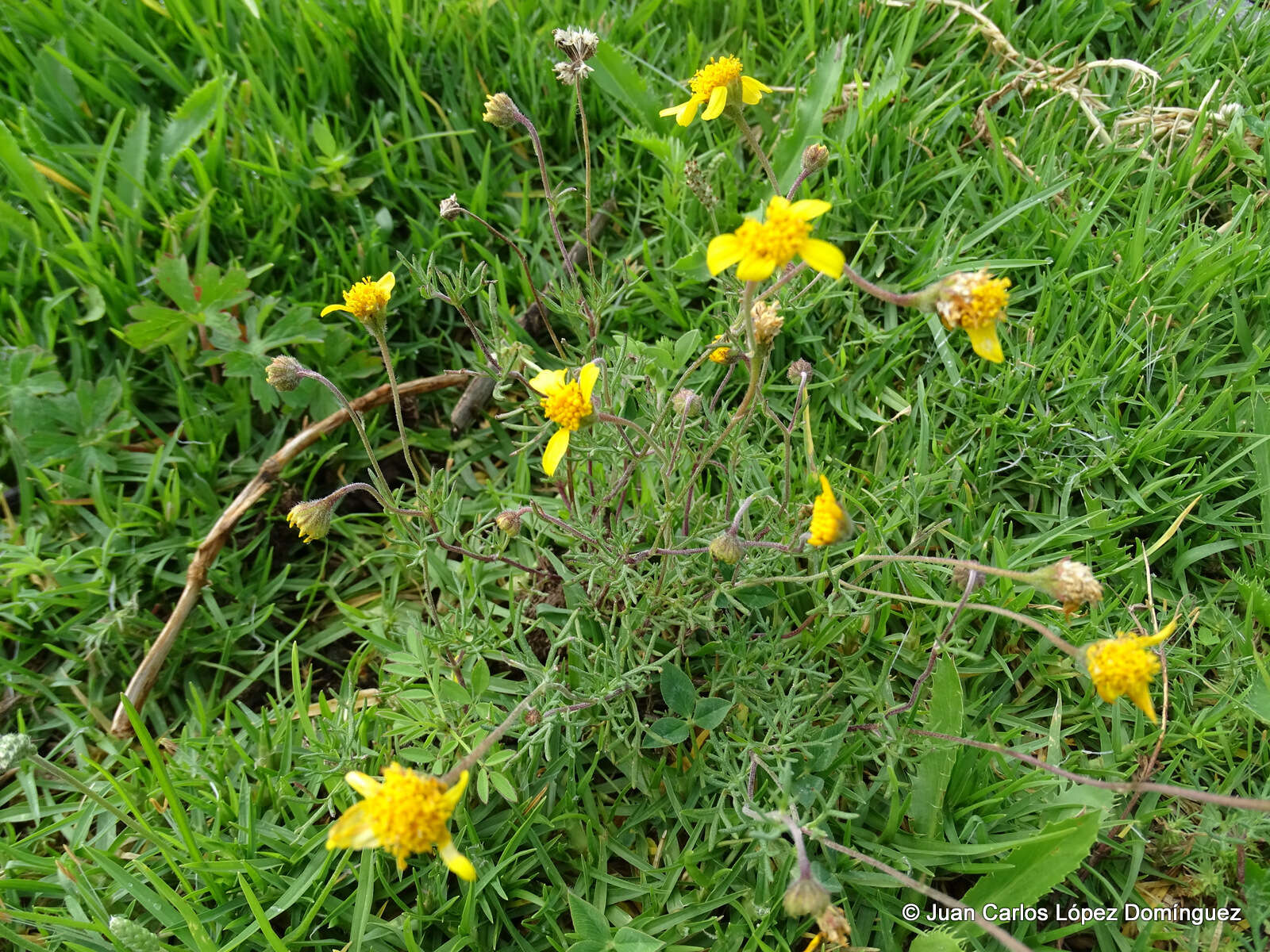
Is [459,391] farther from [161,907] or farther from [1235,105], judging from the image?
[1235,105]

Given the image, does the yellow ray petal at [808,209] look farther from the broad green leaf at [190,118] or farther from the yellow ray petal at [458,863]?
the broad green leaf at [190,118]

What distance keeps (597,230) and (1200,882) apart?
2.61 m

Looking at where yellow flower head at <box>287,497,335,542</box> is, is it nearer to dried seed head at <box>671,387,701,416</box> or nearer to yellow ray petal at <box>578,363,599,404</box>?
yellow ray petal at <box>578,363,599,404</box>

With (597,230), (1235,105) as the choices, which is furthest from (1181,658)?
(597,230)

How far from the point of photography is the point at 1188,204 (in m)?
2.80

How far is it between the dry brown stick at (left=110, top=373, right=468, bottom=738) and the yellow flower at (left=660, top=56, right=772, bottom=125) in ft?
3.27

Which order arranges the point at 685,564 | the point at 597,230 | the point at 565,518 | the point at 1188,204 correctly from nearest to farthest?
the point at 685,564 → the point at 565,518 → the point at 1188,204 → the point at 597,230

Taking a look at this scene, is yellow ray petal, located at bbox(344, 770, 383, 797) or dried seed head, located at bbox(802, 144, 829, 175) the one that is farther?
dried seed head, located at bbox(802, 144, 829, 175)

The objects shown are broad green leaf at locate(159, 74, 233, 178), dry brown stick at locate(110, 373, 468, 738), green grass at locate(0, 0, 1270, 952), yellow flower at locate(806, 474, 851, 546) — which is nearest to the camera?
yellow flower at locate(806, 474, 851, 546)

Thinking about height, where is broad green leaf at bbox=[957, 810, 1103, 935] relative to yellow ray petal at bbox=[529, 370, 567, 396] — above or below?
below

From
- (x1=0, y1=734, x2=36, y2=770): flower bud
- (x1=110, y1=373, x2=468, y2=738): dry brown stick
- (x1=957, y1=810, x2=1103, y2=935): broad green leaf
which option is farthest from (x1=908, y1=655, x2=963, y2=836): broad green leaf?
(x1=0, y1=734, x2=36, y2=770): flower bud

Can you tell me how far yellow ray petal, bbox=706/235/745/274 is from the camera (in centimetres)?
153

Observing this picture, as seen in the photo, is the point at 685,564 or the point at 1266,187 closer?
the point at 685,564

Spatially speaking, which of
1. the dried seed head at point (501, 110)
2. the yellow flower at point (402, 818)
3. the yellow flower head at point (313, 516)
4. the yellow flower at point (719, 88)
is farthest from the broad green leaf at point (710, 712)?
the dried seed head at point (501, 110)
